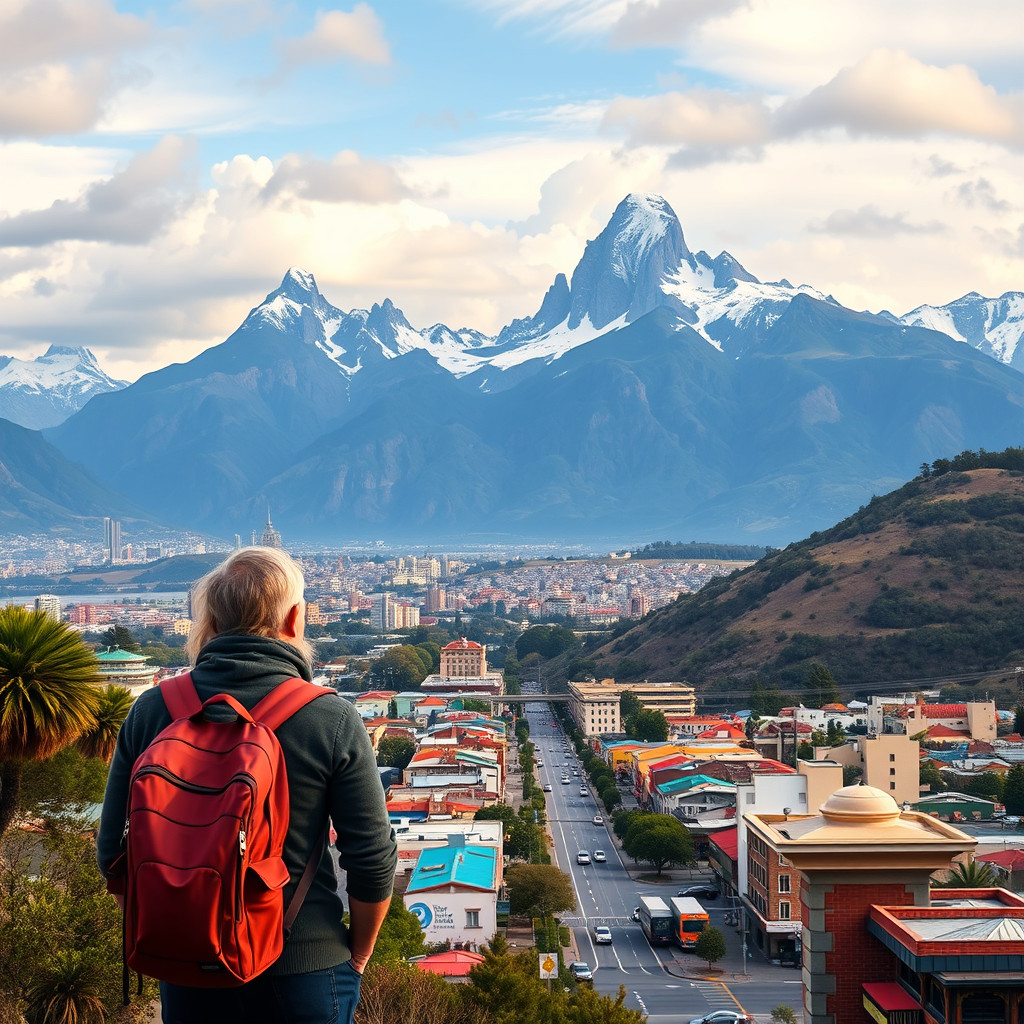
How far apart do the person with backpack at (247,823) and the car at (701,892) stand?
1480 inches

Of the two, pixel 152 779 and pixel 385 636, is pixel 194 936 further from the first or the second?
pixel 385 636

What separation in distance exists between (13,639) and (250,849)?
7.75 meters

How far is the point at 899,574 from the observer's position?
8506 cm

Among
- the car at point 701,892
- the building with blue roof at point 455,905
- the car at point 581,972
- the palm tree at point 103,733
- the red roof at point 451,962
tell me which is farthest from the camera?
the car at point 701,892

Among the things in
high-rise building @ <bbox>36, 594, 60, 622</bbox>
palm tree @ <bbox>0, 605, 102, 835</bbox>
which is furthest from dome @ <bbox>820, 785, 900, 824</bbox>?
high-rise building @ <bbox>36, 594, 60, 622</bbox>

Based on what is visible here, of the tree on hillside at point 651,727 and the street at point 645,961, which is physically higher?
the tree on hillside at point 651,727

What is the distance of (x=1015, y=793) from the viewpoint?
44.7 metres

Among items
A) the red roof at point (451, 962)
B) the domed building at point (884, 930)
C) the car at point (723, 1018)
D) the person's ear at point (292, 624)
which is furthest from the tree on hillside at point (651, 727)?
the person's ear at point (292, 624)

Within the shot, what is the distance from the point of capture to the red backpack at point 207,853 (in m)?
3.54

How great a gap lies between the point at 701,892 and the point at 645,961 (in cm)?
870

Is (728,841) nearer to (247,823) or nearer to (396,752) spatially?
(396,752)

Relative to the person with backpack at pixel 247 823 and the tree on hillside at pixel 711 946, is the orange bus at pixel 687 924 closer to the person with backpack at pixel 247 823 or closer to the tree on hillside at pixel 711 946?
the tree on hillside at pixel 711 946

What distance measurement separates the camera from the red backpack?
3.54 m

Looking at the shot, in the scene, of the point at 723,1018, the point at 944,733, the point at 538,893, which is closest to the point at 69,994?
the point at 723,1018
